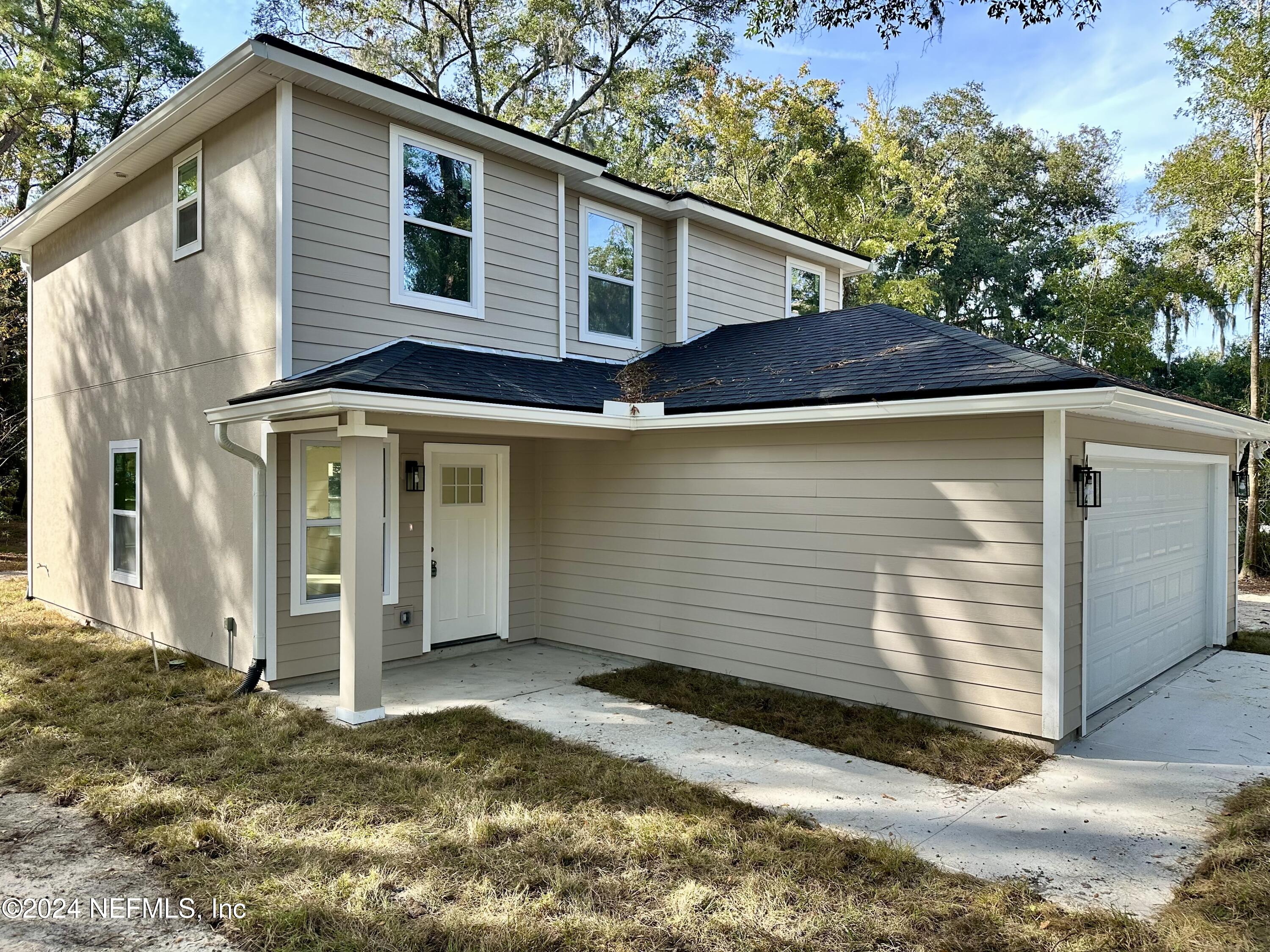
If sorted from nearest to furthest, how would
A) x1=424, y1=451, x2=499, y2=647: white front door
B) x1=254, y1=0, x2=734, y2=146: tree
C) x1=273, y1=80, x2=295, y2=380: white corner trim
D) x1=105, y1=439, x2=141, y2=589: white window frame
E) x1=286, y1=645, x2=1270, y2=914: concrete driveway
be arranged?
x1=286, y1=645, x2=1270, y2=914: concrete driveway
x1=273, y1=80, x2=295, y2=380: white corner trim
x1=424, y1=451, x2=499, y2=647: white front door
x1=105, y1=439, x2=141, y2=589: white window frame
x1=254, y1=0, x2=734, y2=146: tree

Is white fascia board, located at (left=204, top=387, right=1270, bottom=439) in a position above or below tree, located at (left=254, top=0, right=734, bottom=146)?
below

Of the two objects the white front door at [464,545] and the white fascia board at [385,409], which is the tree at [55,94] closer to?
the white front door at [464,545]

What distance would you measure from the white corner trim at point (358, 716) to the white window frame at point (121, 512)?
402 cm

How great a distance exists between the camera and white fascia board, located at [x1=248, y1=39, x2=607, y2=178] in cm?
622

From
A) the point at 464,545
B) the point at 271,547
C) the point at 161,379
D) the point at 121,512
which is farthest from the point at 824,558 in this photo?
the point at 121,512

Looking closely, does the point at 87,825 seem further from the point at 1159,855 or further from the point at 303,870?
the point at 1159,855

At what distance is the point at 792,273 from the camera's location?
1192 cm

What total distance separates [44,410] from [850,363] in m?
11.0

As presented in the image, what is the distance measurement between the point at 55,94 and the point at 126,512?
9521 millimetres

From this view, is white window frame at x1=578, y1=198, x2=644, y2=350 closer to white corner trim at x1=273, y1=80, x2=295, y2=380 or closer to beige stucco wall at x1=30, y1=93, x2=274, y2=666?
white corner trim at x1=273, y1=80, x2=295, y2=380

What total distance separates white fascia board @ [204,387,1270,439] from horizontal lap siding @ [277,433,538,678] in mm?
1342

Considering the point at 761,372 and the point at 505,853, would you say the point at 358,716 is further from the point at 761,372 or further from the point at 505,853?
the point at 761,372

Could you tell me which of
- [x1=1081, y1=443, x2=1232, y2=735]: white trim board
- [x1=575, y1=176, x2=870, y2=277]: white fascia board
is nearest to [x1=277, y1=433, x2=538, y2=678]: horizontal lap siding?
[x1=575, y1=176, x2=870, y2=277]: white fascia board

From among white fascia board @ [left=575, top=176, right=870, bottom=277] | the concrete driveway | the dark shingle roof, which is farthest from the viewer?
white fascia board @ [left=575, top=176, right=870, bottom=277]
